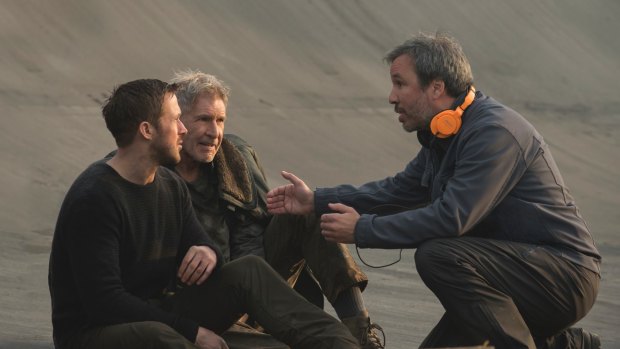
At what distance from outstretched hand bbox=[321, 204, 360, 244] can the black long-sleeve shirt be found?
0.44 metres

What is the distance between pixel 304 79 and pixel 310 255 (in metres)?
7.74

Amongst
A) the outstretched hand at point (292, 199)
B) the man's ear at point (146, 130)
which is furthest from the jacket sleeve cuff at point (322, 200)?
the man's ear at point (146, 130)

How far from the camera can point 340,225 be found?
417 cm

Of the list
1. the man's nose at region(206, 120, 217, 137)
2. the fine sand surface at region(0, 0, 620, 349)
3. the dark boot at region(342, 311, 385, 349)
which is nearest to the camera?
the dark boot at region(342, 311, 385, 349)

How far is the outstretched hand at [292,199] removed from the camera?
4477 millimetres

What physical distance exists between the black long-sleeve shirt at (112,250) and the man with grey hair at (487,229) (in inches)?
24.3

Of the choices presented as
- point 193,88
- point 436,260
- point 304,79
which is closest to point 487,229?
point 436,260

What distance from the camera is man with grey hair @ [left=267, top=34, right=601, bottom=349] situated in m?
3.98

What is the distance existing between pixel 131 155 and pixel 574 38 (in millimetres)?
11035

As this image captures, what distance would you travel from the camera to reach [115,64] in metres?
11.3

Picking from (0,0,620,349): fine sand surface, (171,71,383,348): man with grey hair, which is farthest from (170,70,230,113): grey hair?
(0,0,620,349): fine sand surface

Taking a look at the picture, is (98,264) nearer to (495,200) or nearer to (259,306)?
(259,306)

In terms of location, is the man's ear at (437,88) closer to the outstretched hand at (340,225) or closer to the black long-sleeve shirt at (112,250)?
the outstretched hand at (340,225)

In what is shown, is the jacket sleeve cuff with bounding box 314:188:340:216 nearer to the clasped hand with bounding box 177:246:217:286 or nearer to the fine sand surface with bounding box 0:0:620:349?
the clasped hand with bounding box 177:246:217:286
